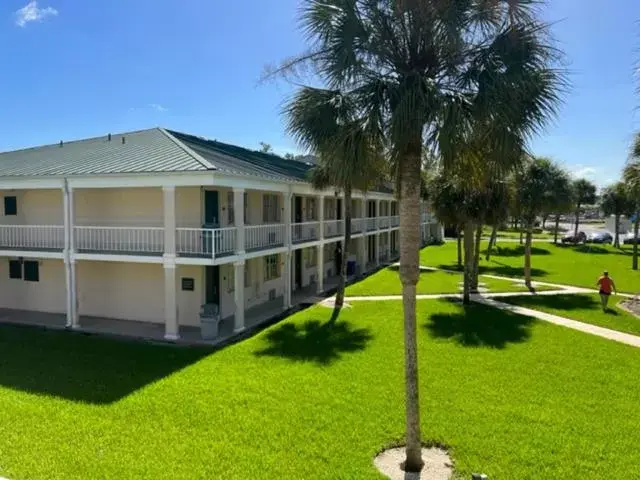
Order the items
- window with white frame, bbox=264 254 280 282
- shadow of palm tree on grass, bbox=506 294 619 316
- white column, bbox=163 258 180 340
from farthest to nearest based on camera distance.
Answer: window with white frame, bbox=264 254 280 282 → shadow of palm tree on grass, bbox=506 294 619 316 → white column, bbox=163 258 180 340

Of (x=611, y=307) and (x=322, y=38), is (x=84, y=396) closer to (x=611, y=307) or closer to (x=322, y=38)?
(x=322, y=38)

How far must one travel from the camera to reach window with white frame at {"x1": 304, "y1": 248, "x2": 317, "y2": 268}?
26263 mm

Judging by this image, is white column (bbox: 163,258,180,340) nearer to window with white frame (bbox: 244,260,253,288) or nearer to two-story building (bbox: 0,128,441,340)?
two-story building (bbox: 0,128,441,340)

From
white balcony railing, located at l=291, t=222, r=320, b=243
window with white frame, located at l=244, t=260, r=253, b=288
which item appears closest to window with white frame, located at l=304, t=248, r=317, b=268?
white balcony railing, located at l=291, t=222, r=320, b=243

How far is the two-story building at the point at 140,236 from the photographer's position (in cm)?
A: 1552

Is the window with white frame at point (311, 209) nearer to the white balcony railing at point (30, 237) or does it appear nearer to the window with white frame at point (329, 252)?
the window with white frame at point (329, 252)

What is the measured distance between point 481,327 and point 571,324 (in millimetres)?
3542

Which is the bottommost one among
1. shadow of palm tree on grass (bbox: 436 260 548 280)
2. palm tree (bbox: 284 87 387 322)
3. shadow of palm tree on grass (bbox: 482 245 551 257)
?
shadow of palm tree on grass (bbox: 436 260 548 280)

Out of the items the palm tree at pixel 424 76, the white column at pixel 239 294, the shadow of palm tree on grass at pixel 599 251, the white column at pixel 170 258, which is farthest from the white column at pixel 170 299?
the shadow of palm tree on grass at pixel 599 251

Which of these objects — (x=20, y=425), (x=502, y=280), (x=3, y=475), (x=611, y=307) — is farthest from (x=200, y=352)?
(x=502, y=280)

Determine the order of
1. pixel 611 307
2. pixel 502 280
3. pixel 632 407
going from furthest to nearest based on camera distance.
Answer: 1. pixel 502 280
2. pixel 611 307
3. pixel 632 407

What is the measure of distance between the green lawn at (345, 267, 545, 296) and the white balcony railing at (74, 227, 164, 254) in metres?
10.1

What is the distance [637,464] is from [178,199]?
1484 centimetres

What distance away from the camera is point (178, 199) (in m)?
17.4
